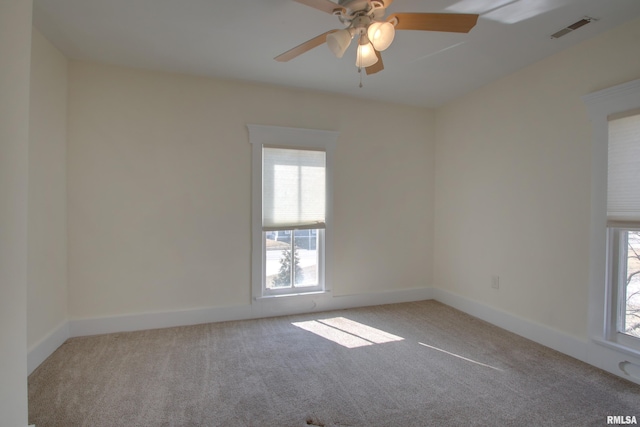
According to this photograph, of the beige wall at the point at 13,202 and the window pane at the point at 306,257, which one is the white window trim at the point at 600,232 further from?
the beige wall at the point at 13,202

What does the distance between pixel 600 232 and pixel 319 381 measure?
2.46 meters

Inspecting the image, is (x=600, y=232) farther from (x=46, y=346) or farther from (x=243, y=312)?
(x=46, y=346)

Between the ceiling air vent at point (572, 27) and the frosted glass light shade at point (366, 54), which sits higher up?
the ceiling air vent at point (572, 27)

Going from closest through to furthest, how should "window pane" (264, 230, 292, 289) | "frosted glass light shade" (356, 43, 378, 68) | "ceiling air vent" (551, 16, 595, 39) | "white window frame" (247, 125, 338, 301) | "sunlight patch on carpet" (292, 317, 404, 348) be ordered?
"frosted glass light shade" (356, 43, 378, 68)
"ceiling air vent" (551, 16, 595, 39)
"sunlight patch on carpet" (292, 317, 404, 348)
"white window frame" (247, 125, 338, 301)
"window pane" (264, 230, 292, 289)

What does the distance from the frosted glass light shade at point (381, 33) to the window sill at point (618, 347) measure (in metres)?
2.73

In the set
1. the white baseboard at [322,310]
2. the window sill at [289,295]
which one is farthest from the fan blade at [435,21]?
the window sill at [289,295]

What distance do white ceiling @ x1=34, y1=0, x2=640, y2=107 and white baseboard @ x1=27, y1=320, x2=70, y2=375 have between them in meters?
2.42

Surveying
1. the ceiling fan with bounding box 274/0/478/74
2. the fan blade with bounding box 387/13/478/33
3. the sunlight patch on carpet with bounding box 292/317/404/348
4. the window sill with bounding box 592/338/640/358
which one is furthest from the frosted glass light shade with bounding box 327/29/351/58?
the window sill with bounding box 592/338/640/358

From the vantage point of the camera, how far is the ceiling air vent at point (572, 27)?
7.73 feet

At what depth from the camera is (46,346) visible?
267 centimetres

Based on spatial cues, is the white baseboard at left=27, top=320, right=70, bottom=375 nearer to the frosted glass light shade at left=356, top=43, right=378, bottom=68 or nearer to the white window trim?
the frosted glass light shade at left=356, top=43, right=378, bottom=68

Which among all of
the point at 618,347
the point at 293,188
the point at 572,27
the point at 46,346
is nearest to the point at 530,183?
the point at 572,27

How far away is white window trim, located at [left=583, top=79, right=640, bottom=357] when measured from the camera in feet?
8.36

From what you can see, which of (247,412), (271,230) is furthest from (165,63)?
(247,412)
